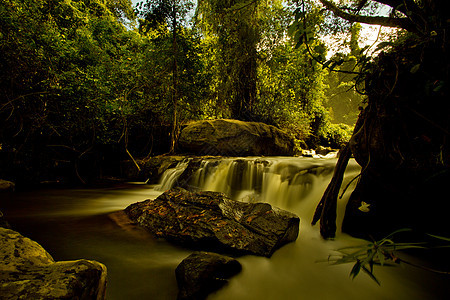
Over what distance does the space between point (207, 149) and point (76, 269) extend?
692cm

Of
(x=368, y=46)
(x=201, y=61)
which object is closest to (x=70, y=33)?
(x=201, y=61)

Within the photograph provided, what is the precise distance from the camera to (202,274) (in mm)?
1845

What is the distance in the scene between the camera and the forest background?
565 cm

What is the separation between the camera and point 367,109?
2.28 metres

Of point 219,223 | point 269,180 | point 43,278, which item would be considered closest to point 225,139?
point 269,180

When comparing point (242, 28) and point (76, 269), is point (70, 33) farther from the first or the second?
point (76, 269)

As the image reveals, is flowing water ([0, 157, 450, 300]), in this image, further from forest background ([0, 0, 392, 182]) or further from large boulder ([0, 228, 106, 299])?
forest background ([0, 0, 392, 182])

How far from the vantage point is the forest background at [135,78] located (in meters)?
5.65

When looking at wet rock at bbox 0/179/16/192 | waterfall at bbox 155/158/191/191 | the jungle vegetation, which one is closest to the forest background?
the jungle vegetation

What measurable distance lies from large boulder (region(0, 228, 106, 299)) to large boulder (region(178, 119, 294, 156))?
6.66 meters

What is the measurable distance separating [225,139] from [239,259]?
19.1ft

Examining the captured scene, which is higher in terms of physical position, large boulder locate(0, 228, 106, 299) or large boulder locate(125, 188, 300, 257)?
large boulder locate(0, 228, 106, 299)

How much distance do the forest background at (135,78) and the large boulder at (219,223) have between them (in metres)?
4.06

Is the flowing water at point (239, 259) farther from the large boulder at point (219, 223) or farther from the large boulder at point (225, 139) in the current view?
the large boulder at point (225, 139)
